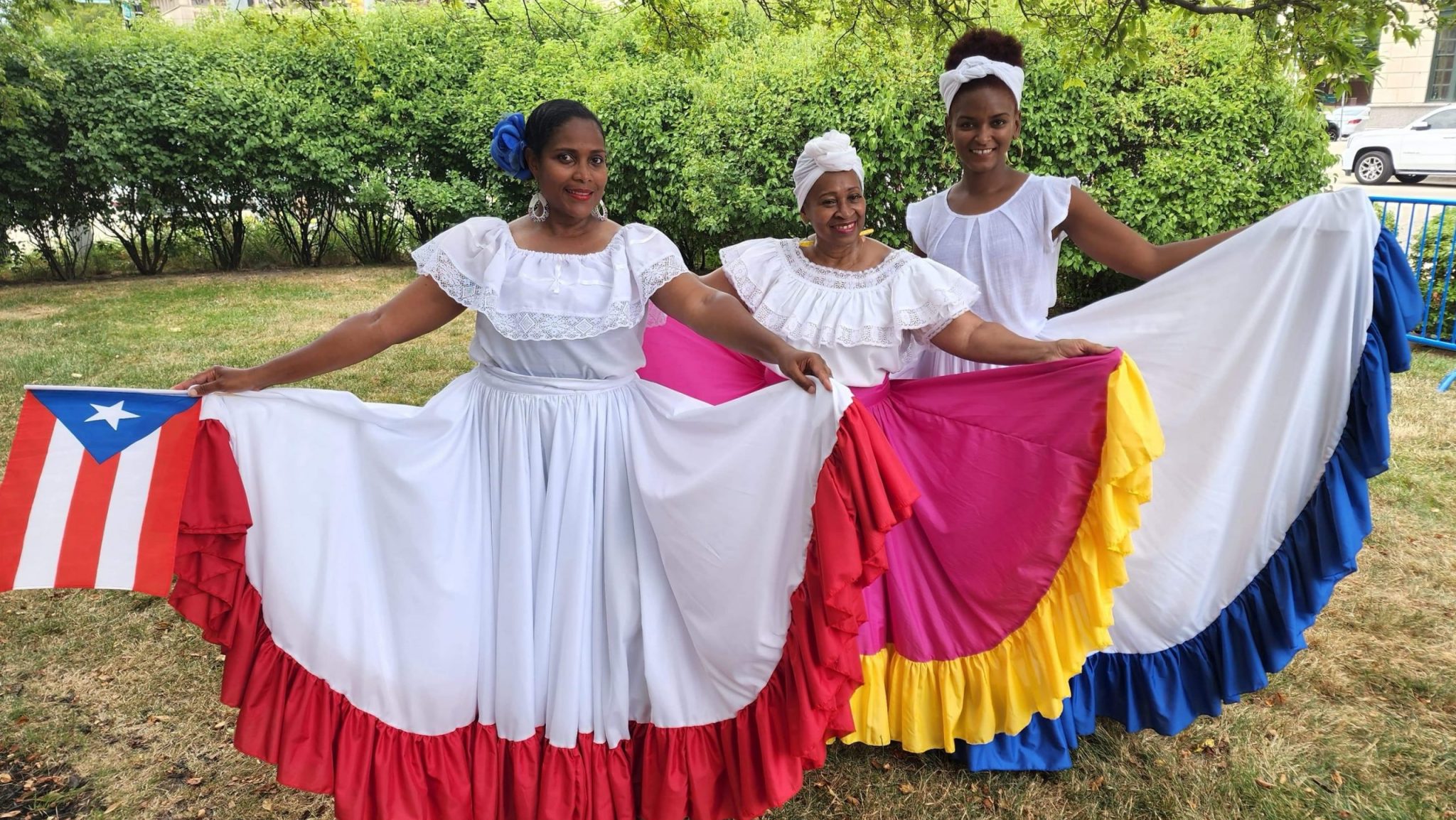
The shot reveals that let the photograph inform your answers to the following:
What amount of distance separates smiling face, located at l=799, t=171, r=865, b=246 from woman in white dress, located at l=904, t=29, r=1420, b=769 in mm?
446

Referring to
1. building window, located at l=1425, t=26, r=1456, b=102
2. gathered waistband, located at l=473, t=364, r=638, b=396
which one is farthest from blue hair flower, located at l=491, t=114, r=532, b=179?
building window, located at l=1425, t=26, r=1456, b=102

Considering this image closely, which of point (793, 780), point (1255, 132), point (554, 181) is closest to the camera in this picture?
point (793, 780)

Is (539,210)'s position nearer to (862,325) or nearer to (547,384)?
(547,384)

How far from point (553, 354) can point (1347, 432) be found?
2272 mm

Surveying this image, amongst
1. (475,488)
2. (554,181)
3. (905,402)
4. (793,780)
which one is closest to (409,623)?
(475,488)

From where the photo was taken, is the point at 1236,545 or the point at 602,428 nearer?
the point at 602,428

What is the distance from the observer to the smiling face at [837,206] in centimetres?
279

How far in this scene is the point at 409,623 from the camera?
8.24ft

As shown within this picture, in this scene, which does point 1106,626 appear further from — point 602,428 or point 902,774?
point 602,428

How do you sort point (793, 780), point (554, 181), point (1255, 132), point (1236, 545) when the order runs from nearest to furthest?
point (793, 780)
point (554, 181)
point (1236, 545)
point (1255, 132)

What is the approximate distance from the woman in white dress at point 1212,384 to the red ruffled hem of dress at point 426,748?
0.88 metres

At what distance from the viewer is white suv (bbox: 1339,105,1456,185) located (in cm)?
1727

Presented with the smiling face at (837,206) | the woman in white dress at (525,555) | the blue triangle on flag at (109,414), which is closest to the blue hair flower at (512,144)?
the woman in white dress at (525,555)

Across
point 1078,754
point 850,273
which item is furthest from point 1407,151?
point 850,273
